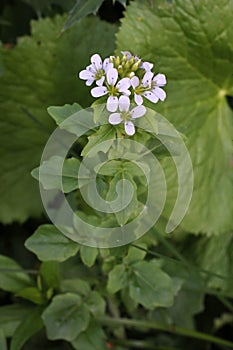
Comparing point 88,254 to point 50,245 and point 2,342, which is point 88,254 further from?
point 2,342

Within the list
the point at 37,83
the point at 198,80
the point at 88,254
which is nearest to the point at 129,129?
the point at 88,254

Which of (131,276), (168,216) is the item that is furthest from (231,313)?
(131,276)

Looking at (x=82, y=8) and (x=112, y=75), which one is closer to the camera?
(x=112, y=75)

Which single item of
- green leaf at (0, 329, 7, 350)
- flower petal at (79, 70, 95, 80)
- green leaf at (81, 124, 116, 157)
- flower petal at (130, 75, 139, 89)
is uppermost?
flower petal at (130, 75, 139, 89)

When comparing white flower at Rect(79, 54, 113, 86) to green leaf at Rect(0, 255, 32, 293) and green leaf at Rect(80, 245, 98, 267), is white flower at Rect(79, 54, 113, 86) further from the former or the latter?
green leaf at Rect(0, 255, 32, 293)

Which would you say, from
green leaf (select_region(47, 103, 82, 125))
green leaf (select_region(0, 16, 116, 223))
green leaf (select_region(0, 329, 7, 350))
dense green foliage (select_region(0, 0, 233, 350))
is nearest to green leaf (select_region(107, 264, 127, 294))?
dense green foliage (select_region(0, 0, 233, 350))

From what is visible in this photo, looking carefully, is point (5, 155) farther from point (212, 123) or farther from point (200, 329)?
point (200, 329)
